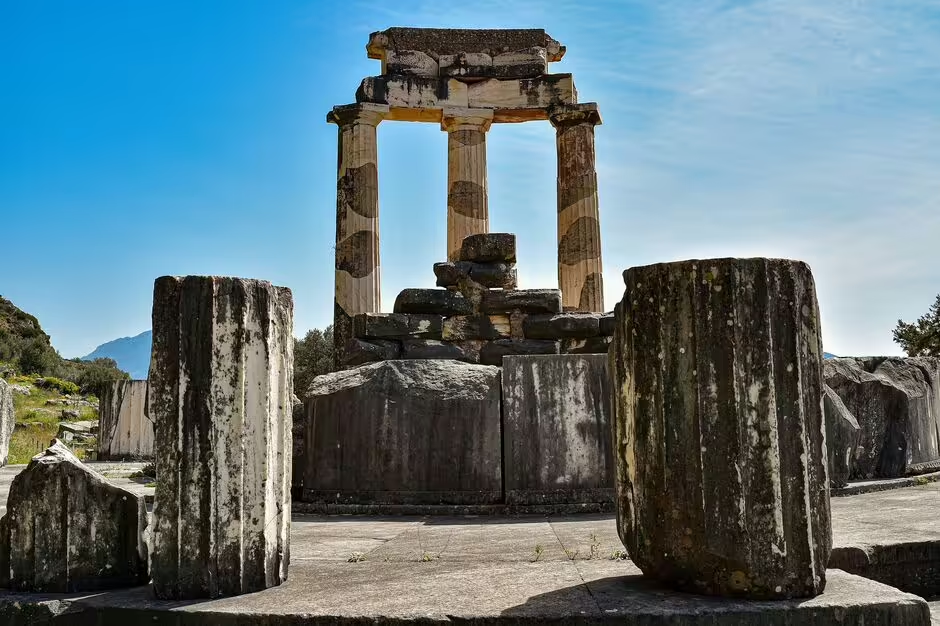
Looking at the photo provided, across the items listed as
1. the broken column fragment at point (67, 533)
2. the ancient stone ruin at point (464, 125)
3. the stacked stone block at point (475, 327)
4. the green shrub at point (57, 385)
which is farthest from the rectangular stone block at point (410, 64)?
Result: the broken column fragment at point (67, 533)

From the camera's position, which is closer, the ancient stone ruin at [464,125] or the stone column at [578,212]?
the ancient stone ruin at [464,125]

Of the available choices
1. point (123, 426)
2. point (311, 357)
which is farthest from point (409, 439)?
point (311, 357)

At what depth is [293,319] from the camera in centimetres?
397

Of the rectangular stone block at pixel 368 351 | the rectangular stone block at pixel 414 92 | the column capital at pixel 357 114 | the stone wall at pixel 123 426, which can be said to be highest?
the rectangular stone block at pixel 414 92

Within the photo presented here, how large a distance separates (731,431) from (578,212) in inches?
565

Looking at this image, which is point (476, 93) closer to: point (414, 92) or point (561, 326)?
point (414, 92)

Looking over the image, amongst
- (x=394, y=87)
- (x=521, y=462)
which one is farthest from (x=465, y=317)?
(x=394, y=87)

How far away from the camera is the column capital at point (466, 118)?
18031 mm

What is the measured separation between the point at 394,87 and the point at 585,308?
5.86m

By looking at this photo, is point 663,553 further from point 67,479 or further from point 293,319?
point 67,479

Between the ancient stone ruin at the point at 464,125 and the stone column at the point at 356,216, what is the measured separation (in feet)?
0.06

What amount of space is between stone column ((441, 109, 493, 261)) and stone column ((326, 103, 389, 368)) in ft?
5.22

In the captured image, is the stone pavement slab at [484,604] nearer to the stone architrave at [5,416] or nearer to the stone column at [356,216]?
the stone architrave at [5,416]

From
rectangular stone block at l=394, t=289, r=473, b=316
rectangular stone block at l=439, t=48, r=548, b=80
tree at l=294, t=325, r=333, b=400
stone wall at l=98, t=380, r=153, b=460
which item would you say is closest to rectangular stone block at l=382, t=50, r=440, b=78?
rectangular stone block at l=439, t=48, r=548, b=80
